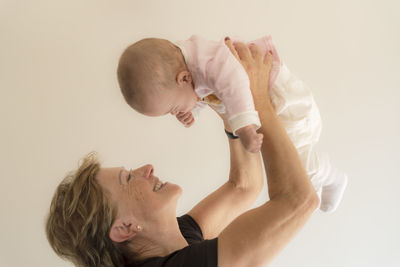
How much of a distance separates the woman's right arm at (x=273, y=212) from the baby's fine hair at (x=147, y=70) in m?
0.24

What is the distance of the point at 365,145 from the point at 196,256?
1258 millimetres

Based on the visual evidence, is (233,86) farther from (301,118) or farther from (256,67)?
(301,118)

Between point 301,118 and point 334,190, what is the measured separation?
33cm

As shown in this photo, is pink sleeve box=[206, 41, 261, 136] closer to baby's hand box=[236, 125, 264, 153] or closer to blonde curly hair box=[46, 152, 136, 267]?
baby's hand box=[236, 125, 264, 153]

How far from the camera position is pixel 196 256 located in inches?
34.5

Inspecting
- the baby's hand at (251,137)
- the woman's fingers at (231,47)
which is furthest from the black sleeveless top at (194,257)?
the woman's fingers at (231,47)

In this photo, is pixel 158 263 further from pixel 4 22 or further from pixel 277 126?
pixel 4 22

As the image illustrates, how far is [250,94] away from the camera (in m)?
0.94

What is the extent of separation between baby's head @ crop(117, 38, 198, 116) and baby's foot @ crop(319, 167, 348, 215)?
0.59m

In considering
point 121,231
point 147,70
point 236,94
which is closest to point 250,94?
point 236,94

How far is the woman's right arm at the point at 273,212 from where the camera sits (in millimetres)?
853

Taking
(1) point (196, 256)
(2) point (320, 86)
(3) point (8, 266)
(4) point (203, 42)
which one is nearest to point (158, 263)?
(1) point (196, 256)

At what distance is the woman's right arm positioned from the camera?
853mm

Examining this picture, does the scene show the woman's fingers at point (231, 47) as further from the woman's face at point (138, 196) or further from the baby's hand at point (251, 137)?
the woman's face at point (138, 196)
